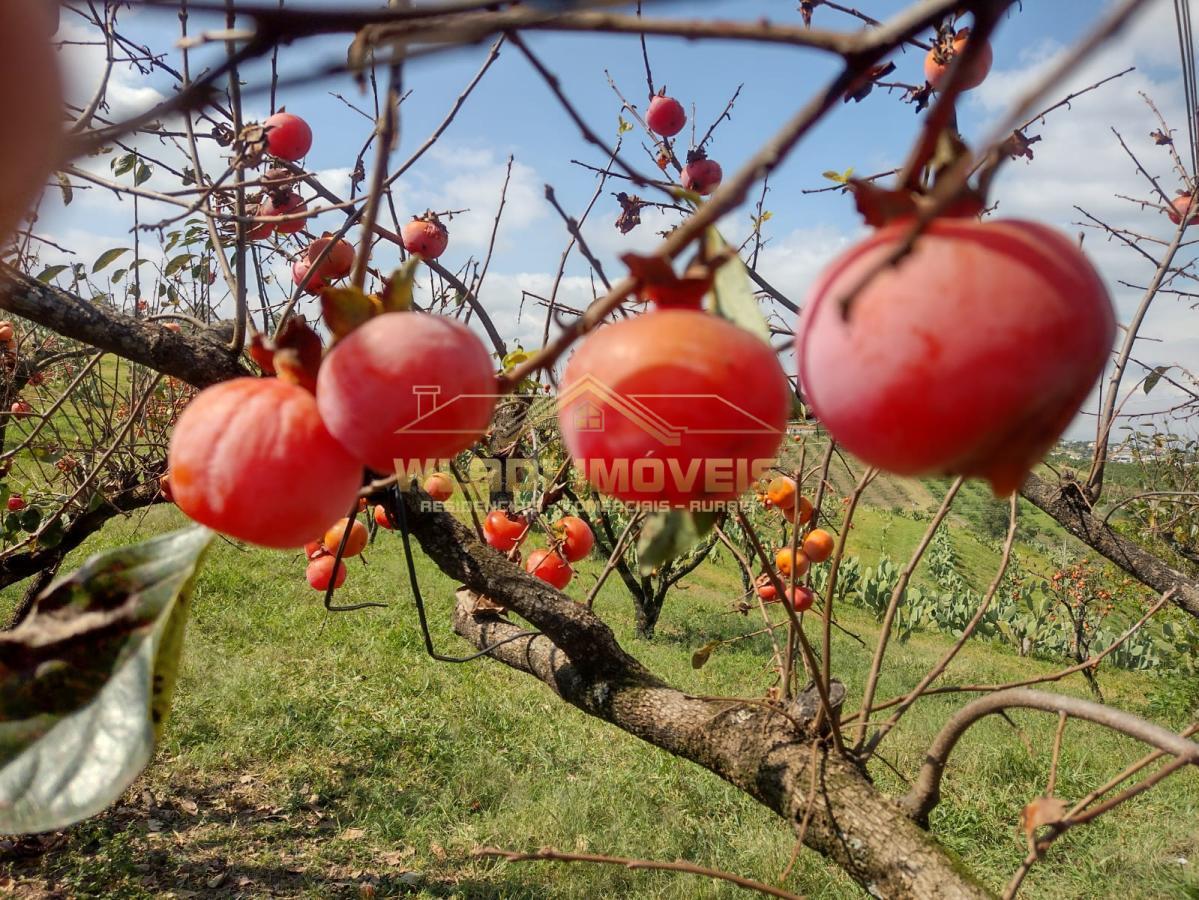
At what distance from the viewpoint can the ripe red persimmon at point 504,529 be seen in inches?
92.7

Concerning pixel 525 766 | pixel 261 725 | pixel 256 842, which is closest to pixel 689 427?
pixel 256 842

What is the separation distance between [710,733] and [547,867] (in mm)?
2797

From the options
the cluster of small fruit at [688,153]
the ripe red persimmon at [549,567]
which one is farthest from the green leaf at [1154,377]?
the ripe red persimmon at [549,567]

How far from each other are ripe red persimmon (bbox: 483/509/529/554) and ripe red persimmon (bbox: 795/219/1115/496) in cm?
201

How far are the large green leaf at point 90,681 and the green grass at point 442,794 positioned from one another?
3632 millimetres

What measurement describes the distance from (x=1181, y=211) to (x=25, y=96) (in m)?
3.82

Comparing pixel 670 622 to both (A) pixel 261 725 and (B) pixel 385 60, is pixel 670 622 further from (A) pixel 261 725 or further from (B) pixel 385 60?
(B) pixel 385 60

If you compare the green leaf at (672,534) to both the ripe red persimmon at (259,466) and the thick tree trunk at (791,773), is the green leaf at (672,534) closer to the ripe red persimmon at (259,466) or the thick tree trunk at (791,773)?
the ripe red persimmon at (259,466)

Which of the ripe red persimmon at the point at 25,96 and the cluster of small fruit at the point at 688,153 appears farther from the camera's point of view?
the cluster of small fruit at the point at 688,153

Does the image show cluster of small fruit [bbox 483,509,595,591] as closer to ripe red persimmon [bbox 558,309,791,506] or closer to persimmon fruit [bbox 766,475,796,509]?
persimmon fruit [bbox 766,475,796,509]

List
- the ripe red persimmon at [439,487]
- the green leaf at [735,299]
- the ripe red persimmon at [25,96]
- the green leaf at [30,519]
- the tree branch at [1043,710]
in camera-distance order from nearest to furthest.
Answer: the ripe red persimmon at [25,96] → the green leaf at [735,299] → the tree branch at [1043,710] → the ripe red persimmon at [439,487] → the green leaf at [30,519]

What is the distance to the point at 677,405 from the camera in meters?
0.43

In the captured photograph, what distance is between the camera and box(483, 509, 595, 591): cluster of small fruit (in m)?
2.36

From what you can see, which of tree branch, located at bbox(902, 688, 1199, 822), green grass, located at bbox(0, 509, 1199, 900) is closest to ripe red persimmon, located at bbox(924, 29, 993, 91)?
tree branch, located at bbox(902, 688, 1199, 822)
